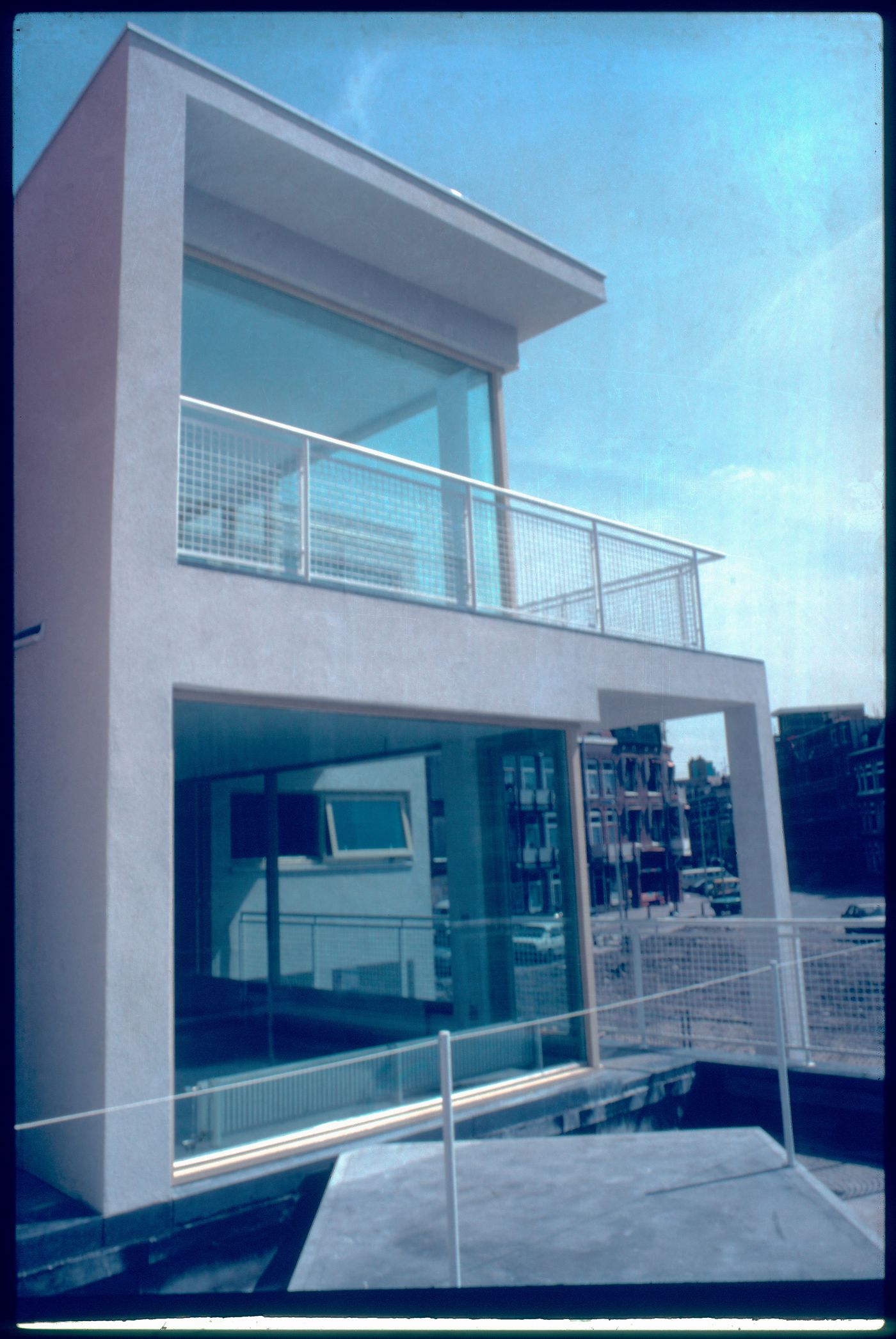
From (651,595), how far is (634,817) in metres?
3.55

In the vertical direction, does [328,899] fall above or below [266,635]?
below

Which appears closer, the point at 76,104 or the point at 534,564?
the point at 76,104

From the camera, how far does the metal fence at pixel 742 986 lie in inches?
236

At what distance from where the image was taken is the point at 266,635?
4.48 meters

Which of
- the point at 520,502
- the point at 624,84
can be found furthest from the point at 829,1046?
the point at 624,84

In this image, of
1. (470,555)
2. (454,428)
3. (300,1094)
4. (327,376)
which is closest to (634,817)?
(454,428)

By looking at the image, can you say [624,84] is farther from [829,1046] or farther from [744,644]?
[829,1046]

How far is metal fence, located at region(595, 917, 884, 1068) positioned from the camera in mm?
5984

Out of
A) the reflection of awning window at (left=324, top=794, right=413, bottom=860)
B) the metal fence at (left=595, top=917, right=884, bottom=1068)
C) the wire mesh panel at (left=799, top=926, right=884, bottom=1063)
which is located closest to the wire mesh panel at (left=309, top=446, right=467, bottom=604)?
the reflection of awning window at (left=324, top=794, right=413, bottom=860)

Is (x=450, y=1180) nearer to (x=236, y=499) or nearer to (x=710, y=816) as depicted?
(x=236, y=499)

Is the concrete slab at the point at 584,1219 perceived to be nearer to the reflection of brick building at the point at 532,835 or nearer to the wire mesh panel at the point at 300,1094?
the wire mesh panel at the point at 300,1094

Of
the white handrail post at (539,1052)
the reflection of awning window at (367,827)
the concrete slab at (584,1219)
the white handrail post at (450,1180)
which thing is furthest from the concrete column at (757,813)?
the white handrail post at (450,1180)

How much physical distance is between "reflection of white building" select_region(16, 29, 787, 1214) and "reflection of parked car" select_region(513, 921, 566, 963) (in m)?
0.05

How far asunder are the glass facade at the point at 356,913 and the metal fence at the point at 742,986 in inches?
42.6
